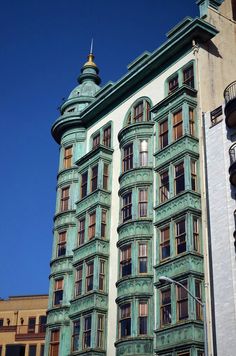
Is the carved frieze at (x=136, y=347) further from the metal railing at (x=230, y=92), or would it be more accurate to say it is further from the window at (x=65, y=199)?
the metal railing at (x=230, y=92)

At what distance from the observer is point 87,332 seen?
3906cm

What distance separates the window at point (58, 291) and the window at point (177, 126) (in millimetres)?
12911

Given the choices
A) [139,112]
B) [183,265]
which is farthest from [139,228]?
[139,112]

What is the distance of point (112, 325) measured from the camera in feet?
125

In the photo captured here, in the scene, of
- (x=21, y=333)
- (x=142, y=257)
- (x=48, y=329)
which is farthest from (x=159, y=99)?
(x=21, y=333)

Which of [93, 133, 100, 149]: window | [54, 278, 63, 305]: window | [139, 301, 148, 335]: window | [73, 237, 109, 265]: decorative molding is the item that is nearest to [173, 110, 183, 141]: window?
[73, 237, 109, 265]: decorative molding

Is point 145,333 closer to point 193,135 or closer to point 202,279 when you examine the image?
point 202,279

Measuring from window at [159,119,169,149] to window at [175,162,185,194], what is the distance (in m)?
2.49

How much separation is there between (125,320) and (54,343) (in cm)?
744

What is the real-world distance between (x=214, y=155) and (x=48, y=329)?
649 inches

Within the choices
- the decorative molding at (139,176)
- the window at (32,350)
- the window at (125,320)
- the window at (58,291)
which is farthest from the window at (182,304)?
the window at (32,350)

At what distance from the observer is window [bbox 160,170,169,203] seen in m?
38.1

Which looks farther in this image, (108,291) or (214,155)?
(108,291)

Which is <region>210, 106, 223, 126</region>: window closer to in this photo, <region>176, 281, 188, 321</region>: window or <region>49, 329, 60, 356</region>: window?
<region>176, 281, 188, 321</region>: window
